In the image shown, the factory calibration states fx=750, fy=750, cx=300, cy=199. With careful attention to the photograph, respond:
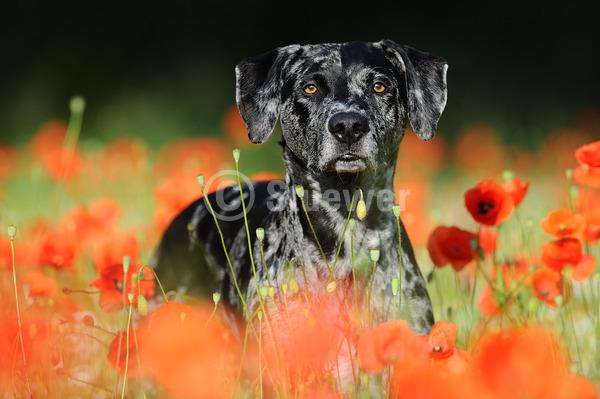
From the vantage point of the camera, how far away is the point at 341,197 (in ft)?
13.0

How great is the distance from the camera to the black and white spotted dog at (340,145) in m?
3.66

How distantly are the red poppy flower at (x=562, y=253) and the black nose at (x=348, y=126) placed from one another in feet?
3.22

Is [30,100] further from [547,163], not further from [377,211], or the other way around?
[377,211]

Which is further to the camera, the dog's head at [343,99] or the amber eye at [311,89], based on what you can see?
the amber eye at [311,89]

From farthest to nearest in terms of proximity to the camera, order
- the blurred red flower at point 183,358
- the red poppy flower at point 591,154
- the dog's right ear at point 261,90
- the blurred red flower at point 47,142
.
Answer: the blurred red flower at point 47,142 < the dog's right ear at point 261,90 < the red poppy flower at point 591,154 < the blurred red flower at point 183,358

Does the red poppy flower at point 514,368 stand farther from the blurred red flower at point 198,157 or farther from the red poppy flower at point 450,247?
the blurred red flower at point 198,157

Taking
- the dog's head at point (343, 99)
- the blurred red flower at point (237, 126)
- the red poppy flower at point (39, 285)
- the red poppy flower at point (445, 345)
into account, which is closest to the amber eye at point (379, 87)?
the dog's head at point (343, 99)

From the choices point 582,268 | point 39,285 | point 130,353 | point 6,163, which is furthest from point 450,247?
point 6,163

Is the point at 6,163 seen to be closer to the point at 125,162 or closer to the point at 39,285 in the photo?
the point at 125,162

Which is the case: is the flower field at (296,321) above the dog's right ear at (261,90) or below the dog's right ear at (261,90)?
below

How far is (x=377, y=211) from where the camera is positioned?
3.93 m

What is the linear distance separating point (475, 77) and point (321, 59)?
7.73 meters

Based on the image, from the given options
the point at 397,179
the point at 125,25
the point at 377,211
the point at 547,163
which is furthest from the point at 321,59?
the point at 125,25

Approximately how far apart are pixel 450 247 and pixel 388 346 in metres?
1.29
